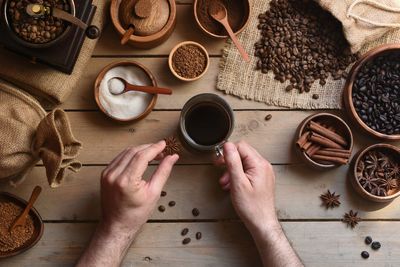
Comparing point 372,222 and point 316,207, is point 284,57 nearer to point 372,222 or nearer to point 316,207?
point 316,207

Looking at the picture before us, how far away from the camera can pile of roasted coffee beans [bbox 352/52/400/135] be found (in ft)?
5.58

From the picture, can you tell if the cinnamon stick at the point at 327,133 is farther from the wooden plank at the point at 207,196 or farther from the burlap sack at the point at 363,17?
the burlap sack at the point at 363,17

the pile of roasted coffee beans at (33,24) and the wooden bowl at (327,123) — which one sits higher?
the pile of roasted coffee beans at (33,24)

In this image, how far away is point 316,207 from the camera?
5.72 ft

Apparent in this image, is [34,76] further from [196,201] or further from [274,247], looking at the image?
[274,247]

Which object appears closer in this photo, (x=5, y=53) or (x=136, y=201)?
(x=136, y=201)

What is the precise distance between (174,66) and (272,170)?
1.57ft

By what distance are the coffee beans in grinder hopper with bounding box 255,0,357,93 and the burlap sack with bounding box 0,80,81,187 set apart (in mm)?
710

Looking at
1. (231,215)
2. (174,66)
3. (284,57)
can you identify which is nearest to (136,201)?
(231,215)

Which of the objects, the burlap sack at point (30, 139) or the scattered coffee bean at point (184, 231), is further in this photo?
the scattered coffee bean at point (184, 231)

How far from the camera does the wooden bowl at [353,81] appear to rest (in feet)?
5.37

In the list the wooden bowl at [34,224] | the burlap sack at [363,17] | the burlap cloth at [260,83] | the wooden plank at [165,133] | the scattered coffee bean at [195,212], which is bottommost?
the wooden bowl at [34,224]

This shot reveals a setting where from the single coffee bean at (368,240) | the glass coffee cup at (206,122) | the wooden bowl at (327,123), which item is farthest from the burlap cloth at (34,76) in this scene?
the single coffee bean at (368,240)

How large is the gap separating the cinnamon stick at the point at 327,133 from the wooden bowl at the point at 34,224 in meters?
0.96
